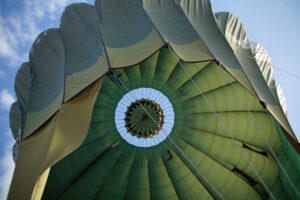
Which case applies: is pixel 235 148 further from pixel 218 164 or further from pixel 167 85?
pixel 167 85

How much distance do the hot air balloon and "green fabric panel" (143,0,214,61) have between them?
3 cm

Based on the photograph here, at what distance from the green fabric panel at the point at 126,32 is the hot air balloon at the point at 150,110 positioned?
0.03m

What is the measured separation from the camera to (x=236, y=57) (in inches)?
253

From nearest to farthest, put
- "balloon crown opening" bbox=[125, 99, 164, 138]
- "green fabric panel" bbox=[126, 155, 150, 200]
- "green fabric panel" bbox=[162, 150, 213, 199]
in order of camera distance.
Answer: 1. "green fabric panel" bbox=[162, 150, 213, 199]
2. "green fabric panel" bbox=[126, 155, 150, 200]
3. "balloon crown opening" bbox=[125, 99, 164, 138]

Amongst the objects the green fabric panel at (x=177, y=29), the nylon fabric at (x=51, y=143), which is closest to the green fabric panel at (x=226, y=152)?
the green fabric panel at (x=177, y=29)

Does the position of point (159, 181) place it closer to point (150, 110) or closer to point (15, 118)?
point (150, 110)

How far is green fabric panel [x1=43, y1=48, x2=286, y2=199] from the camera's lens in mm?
8961

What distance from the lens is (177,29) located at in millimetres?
6496

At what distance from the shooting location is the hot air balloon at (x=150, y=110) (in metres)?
5.91

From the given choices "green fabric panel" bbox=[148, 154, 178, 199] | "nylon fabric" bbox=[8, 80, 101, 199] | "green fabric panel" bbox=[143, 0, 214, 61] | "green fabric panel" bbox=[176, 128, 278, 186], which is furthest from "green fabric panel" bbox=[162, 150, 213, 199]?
"green fabric panel" bbox=[143, 0, 214, 61]

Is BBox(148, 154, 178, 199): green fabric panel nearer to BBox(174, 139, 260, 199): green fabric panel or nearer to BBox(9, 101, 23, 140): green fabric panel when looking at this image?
BBox(174, 139, 260, 199): green fabric panel

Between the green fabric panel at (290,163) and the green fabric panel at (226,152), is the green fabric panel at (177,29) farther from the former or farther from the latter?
the green fabric panel at (226,152)

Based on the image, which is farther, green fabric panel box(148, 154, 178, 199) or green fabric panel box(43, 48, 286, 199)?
green fabric panel box(148, 154, 178, 199)

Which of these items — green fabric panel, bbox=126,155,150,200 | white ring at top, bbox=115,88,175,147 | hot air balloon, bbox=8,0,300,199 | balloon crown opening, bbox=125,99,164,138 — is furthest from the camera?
balloon crown opening, bbox=125,99,164,138
